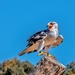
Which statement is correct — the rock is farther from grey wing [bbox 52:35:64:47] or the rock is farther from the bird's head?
the bird's head

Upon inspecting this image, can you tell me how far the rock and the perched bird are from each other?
0.80m

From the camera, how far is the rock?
9000 millimetres

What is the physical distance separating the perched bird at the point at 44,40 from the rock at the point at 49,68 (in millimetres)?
801

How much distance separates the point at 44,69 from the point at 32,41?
1.21 metres

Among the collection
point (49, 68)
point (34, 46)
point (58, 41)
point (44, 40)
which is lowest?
point (49, 68)

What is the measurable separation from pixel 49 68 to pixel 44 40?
158 centimetres

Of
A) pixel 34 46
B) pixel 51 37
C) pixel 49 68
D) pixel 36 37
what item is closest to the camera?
pixel 49 68

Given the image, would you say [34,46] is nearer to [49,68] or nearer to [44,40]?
[44,40]

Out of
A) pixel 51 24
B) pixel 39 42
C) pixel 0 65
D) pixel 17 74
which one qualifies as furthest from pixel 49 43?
pixel 0 65

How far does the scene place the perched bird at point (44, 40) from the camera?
10.1 m

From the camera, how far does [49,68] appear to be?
29.6ft

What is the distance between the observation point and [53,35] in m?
10.8

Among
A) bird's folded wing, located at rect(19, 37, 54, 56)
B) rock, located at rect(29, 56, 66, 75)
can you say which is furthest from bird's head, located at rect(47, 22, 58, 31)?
rock, located at rect(29, 56, 66, 75)

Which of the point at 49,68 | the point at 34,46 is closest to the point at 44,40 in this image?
the point at 34,46
